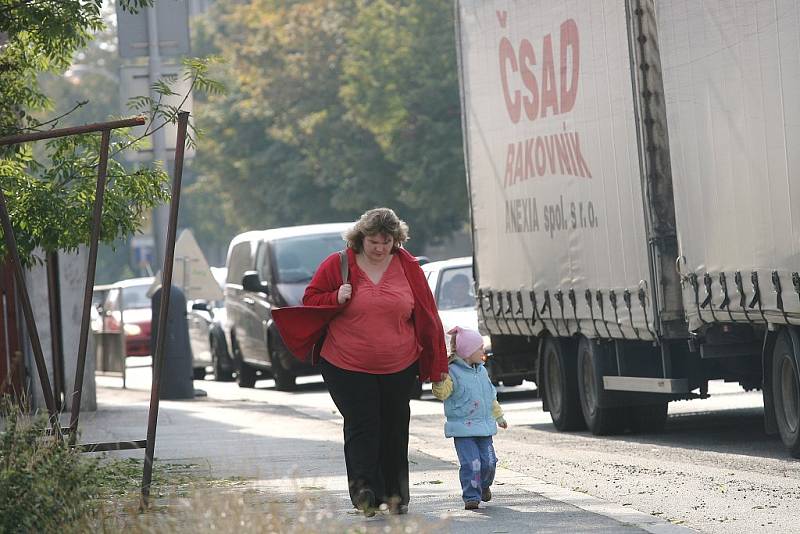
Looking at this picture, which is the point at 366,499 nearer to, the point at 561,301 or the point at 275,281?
the point at 561,301

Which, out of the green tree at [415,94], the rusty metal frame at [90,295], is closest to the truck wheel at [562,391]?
the rusty metal frame at [90,295]

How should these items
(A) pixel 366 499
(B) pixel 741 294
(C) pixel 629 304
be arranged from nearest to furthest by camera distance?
(A) pixel 366 499 < (B) pixel 741 294 < (C) pixel 629 304

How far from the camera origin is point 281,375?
78.4 ft

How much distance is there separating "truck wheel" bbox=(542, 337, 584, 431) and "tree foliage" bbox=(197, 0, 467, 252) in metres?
30.3

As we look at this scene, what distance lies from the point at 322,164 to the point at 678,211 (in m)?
38.2

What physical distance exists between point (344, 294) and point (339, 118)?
42.2m

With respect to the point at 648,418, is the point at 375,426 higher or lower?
higher

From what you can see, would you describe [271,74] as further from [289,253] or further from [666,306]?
[666,306]

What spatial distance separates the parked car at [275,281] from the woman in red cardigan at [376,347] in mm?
13286

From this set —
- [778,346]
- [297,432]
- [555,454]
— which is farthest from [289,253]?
[778,346]

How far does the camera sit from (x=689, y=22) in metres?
12.9

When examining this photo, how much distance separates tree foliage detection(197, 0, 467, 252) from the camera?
47.0 m

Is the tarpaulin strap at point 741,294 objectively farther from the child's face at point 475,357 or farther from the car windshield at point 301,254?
the car windshield at point 301,254

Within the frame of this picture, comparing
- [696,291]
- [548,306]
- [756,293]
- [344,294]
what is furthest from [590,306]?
[344,294]
